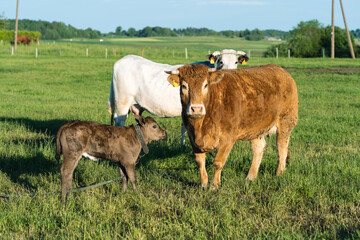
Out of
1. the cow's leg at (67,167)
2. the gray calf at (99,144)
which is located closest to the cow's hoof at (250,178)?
the gray calf at (99,144)

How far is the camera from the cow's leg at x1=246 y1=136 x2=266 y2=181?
6.57m

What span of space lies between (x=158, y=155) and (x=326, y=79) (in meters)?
19.1

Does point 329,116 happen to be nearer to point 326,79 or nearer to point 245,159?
point 245,159

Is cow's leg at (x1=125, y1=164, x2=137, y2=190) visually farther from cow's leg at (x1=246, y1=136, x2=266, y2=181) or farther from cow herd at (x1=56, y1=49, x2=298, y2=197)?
cow's leg at (x1=246, y1=136, x2=266, y2=181)

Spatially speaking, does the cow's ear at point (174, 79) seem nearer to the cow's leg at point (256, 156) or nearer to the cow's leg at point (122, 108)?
the cow's leg at point (256, 156)

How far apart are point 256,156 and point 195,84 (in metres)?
2.14

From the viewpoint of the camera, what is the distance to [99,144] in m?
5.61

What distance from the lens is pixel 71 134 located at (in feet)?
17.7

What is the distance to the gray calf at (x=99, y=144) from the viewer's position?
542 cm

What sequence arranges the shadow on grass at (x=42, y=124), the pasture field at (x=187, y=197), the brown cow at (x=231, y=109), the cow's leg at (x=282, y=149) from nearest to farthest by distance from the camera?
the pasture field at (x=187, y=197)
the brown cow at (x=231, y=109)
the cow's leg at (x=282, y=149)
the shadow on grass at (x=42, y=124)

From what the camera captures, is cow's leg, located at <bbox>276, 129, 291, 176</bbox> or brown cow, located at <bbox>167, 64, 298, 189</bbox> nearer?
brown cow, located at <bbox>167, 64, 298, 189</bbox>

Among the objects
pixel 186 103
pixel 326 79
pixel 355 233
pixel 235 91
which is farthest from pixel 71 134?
pixel 326 79

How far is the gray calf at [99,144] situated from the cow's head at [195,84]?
2.83 feet

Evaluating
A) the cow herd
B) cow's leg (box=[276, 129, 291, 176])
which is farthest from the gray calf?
cow's leg (box=[276, 129, 291, 176])
